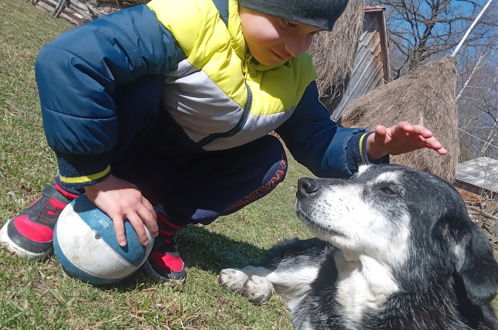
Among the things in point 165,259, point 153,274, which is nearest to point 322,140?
point 165,259

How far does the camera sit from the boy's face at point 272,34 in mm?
2424

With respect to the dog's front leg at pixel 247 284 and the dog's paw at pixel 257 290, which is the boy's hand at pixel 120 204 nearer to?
the dog's front leg at pixel 247 284

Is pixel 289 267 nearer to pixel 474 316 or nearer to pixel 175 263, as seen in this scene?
pixel 175 263

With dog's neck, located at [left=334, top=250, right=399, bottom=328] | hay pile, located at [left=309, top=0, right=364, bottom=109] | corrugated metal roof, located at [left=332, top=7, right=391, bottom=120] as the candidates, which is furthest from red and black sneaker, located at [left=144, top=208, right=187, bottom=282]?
corrugated metal roof, located at [left=332, top=7, right=391, bottom=120]

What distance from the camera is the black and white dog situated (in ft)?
8.68

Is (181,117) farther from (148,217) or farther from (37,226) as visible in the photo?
(37,226)

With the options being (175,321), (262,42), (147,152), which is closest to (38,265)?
(175,321)

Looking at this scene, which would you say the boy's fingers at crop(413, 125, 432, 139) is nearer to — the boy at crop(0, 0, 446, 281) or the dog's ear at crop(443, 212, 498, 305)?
the boy at crop(0, 0, 446, 281)

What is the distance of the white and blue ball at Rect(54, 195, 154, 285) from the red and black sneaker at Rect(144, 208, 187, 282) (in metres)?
0.34

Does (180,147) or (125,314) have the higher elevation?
(180,147)

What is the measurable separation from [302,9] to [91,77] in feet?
3.31

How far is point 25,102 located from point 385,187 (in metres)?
4.05

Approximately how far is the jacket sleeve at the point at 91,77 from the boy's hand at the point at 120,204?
0.10 metres

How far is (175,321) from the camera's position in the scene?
7.67 feet
